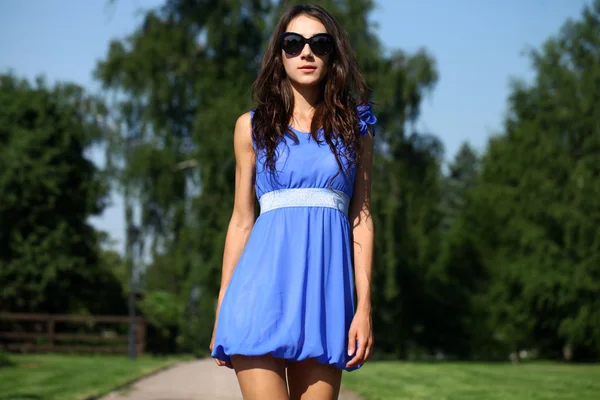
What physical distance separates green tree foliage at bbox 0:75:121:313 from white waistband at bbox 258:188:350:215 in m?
28.1

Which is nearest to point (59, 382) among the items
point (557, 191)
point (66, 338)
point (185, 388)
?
point (185, 388)

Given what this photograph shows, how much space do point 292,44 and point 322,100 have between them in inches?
9.5

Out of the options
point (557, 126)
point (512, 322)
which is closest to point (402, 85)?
point (557, 126)

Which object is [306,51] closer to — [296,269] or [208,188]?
[296,269]

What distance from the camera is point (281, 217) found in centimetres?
326

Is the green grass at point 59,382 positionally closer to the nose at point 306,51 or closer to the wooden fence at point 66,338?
the nose at point 306,51

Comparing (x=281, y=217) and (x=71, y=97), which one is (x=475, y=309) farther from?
(x=281, y=217)

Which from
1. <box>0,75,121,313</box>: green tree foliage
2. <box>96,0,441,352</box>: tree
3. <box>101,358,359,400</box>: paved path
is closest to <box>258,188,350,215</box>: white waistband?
<box>101,358,359,400</box>: paved path

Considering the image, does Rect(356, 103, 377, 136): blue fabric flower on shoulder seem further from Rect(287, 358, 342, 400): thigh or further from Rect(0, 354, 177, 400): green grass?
Rect(0, 354, 177, 400): green grass

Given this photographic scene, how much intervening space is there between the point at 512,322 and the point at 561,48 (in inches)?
444

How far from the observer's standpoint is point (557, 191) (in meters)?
32.4

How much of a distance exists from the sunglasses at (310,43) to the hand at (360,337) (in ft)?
3.22

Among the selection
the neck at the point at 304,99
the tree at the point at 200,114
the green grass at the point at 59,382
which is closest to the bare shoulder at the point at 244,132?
the neck at the point at 304,99

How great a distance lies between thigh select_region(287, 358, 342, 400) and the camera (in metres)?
3.11
